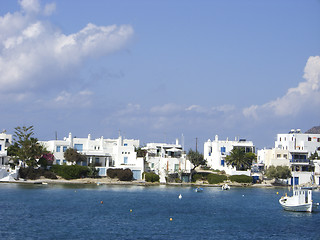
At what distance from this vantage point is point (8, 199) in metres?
58.5

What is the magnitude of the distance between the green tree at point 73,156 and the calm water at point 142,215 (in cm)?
1270

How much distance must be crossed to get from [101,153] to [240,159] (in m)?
24.6

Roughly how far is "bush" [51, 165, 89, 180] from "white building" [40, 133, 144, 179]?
3.59 m

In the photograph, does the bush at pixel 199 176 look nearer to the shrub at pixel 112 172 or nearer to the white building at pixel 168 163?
the white building at pixel 168 163

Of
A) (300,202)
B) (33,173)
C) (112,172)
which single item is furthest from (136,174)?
(300,202)

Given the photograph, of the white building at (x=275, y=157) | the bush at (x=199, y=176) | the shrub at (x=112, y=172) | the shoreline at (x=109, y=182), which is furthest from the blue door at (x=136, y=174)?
the white building at (x=275, y=157)

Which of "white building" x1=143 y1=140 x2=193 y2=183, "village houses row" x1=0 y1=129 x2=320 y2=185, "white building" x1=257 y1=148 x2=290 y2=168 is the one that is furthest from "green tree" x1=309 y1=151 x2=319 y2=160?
"white building" x1=143 y1=140 x2=193 y2=183

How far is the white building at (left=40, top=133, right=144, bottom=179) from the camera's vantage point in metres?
90.4

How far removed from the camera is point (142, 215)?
169ft

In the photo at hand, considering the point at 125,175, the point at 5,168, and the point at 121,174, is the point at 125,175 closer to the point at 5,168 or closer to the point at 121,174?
the point at 121,174

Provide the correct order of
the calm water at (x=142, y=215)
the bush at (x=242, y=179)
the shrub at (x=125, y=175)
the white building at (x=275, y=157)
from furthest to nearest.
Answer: the white building at (x=275, y=157), the bush at (x=242, y=179), the shrub at (x=125, y=175), the calm water at (x=142, y=215)

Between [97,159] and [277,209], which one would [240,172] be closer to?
[97,159]

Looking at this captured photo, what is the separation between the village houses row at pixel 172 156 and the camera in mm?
90938

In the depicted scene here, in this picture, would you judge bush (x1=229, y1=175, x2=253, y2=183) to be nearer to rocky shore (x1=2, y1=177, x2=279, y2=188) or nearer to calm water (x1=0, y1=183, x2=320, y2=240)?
→ rocky shore (x1=2, y1=177, x2=279, y2=188)
